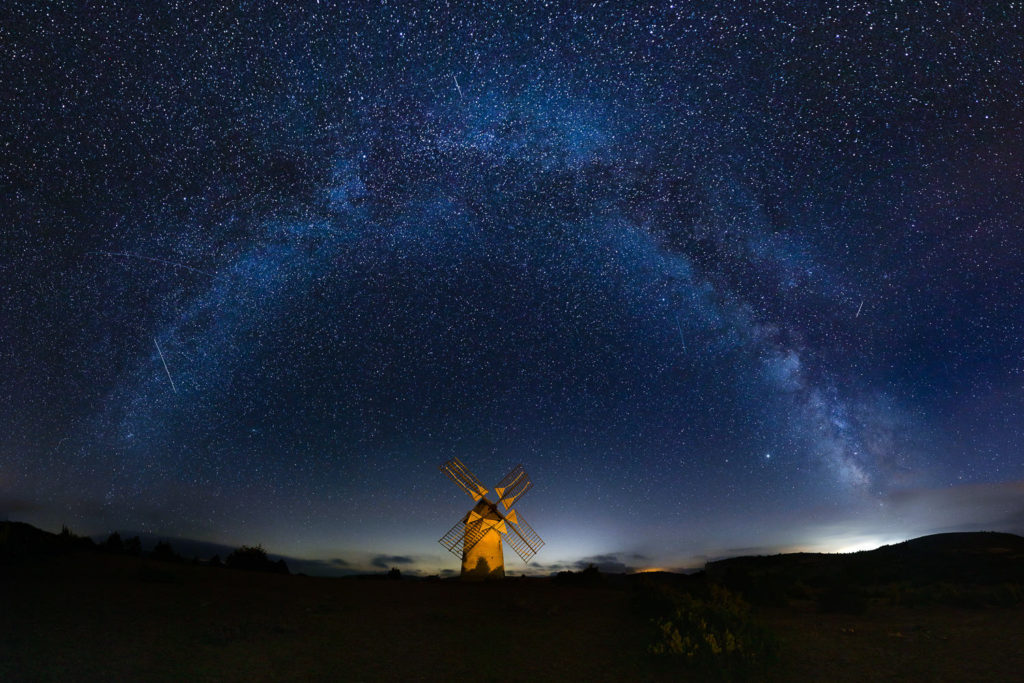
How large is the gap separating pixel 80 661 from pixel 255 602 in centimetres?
609

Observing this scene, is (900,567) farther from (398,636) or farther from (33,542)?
(33,542)

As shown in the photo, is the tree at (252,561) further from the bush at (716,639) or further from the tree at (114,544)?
the bush at (716,639)

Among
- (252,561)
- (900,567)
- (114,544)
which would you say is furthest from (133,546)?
(900,567)

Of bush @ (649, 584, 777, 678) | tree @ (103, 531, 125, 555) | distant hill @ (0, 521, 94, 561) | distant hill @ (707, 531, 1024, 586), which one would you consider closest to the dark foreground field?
bush @ (649, 584, 777, 678)

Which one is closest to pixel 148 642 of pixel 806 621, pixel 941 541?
pixel 806 621

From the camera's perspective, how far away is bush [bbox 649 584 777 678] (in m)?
12.5

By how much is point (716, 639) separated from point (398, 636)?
7462mm

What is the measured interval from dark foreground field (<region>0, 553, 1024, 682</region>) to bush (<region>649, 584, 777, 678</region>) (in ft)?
0.61

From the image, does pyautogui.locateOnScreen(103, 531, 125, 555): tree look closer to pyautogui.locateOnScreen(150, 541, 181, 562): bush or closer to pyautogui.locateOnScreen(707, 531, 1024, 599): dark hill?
pyautogui.locateOnScreen(150, 541, 181, 562): bush

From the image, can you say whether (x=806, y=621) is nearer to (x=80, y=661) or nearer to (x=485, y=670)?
(x=485, y=670)

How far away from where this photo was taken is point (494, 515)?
1357 inches

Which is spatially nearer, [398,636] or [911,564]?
[398,636]

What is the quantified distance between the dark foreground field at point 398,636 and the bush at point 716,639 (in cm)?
18

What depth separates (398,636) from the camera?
46.4ft
